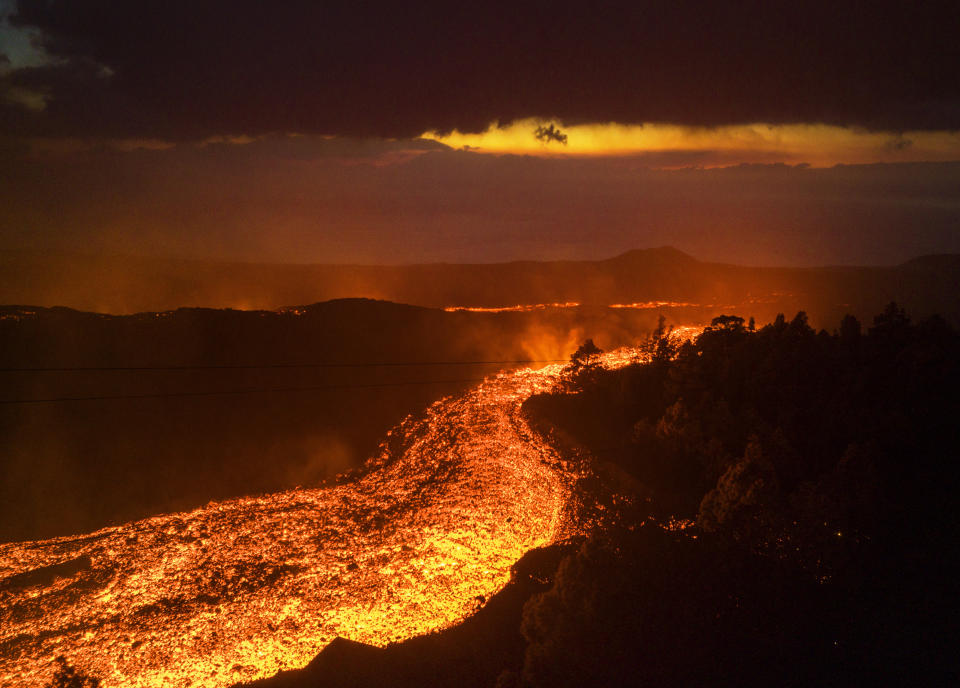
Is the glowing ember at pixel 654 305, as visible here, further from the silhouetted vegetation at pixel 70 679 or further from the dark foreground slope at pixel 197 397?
the silhouetted vegetation at pixel 70 679

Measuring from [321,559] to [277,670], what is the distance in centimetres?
347

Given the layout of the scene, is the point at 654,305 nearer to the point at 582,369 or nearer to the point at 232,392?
the point at 582,369

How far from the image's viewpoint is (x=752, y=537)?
1378cm

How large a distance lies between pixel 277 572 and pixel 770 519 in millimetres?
11587

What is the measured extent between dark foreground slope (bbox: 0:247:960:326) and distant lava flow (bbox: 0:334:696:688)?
93.8ft

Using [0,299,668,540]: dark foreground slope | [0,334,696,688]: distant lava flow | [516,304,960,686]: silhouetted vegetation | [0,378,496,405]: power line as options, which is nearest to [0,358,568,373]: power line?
[0,299,668,540]: dark foreground slope

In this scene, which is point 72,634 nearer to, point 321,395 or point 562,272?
point 321,395

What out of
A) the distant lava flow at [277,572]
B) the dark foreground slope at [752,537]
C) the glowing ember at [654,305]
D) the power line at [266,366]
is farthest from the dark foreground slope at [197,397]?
the glowing ember at [654,305]

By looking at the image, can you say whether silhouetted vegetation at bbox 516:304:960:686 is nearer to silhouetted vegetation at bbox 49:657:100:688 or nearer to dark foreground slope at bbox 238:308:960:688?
dark foreground slope at bbox 238:308:960:688

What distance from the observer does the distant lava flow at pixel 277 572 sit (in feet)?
41.4

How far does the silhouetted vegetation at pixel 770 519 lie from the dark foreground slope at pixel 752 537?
0.04m

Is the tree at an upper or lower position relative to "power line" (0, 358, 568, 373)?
upper

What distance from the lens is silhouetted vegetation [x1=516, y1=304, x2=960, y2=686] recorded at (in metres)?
10.7

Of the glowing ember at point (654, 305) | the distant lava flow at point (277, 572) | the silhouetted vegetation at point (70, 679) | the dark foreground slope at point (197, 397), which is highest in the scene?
the glowing ember at point (654, 305)
